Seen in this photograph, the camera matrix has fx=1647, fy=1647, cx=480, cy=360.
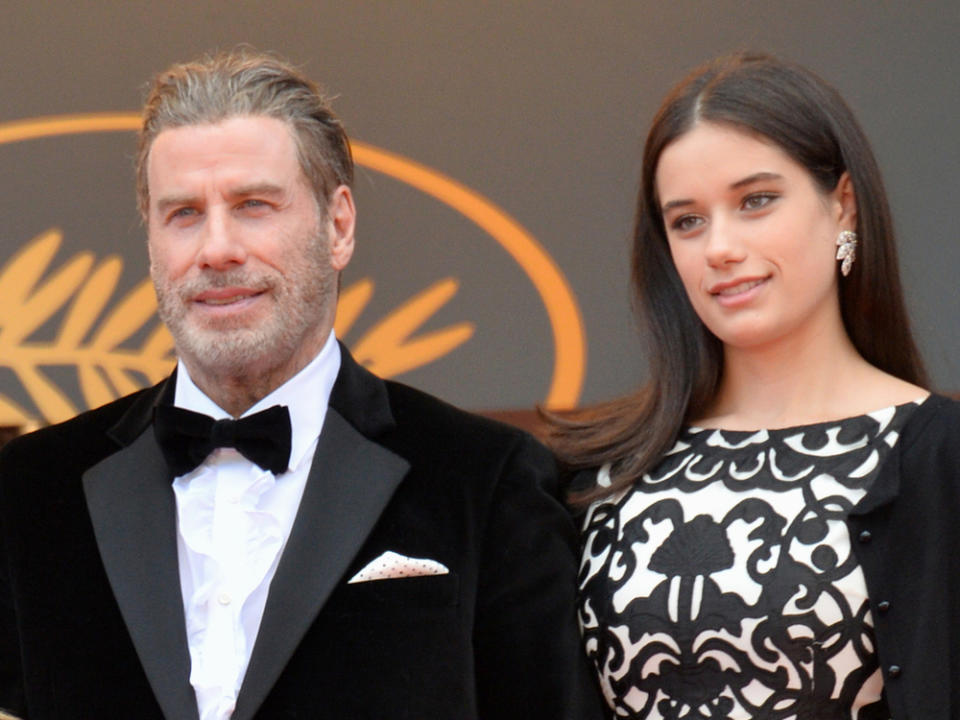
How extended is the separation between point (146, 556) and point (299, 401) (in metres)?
0.34

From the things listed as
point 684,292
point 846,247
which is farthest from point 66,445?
point 846,247

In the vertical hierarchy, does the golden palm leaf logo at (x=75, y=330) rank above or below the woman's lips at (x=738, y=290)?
above

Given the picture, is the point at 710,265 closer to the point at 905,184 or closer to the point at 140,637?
the point at 140,637

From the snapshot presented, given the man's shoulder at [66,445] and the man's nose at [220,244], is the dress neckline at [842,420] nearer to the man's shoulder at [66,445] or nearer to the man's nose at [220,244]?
the man's nose at [220,244]

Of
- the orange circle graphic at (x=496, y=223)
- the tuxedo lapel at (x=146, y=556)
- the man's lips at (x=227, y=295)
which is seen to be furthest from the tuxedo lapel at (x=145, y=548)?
the orange circle graphic at (x=496, y=223)

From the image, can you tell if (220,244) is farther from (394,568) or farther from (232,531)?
(394,568)

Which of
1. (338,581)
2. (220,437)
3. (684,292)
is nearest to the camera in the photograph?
(338,581)

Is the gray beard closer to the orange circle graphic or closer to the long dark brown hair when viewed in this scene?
the long dark brown hair

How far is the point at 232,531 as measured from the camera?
8.11ft

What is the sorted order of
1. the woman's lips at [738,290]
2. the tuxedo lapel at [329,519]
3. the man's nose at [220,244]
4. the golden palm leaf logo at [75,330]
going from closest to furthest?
the tuxedo lapel at [329,519] → the man's nose at [220,244] → the woman's lips at [738,290] → the golden palm leaf logo at [75,330]

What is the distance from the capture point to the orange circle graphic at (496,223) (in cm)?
386

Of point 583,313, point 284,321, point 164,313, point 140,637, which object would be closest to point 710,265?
point 284,321

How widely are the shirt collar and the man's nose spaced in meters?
0.23

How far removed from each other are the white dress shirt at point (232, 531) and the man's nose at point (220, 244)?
0.23 m
